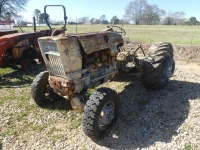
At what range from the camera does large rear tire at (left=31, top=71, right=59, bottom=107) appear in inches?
231

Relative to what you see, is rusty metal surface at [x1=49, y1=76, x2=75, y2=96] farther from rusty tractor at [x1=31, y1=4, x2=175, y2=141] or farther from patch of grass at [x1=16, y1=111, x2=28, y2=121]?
patch of grass at [x1=16, y1=111, x2=28, y2=121]

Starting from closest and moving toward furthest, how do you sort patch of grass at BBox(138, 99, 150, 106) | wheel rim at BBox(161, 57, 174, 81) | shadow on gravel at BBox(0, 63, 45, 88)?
patch of grass at BBox(138, 99, 150, 106)
wheel rim at BBox(161, 57, 174, 81)
shadow on gravel at BBox(0, 63, 45, 88)

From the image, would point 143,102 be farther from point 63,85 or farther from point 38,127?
point 38,127

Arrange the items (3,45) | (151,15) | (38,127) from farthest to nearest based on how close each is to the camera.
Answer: (151,15) < (3,45) < (38,127)

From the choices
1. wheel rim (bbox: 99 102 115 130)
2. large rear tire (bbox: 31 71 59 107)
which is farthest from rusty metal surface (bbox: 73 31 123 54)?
large rear tire (bbox: 31 71 59 107)

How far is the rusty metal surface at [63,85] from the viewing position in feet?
16.3

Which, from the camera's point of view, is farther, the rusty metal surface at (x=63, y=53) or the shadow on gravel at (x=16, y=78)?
the shadow on gravel at (x=16, y=78)

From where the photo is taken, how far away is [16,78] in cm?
925

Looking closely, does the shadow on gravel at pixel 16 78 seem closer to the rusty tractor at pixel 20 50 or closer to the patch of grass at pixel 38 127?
the rusty tractor at pixel 20 50

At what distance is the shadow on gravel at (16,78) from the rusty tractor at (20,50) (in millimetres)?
299

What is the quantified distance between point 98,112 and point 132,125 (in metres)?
1.11

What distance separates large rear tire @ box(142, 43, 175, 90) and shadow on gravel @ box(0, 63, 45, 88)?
4035mm

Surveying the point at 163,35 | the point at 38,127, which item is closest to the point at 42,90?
the point at 38,127

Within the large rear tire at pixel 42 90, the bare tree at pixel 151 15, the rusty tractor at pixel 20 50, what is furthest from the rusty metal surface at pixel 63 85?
the bare tree at pixel 151 15
